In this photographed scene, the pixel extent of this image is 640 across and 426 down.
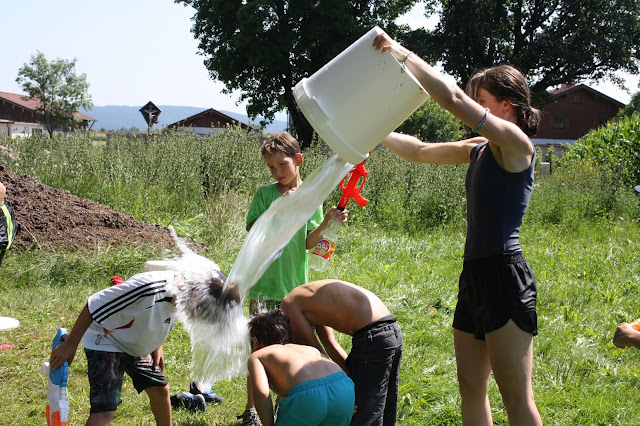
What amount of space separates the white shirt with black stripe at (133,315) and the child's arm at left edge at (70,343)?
4 centimetres

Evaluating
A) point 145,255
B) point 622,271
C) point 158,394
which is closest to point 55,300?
point 145,255

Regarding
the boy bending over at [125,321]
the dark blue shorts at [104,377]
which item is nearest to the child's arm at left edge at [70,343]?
the boy bending over at [125,321]

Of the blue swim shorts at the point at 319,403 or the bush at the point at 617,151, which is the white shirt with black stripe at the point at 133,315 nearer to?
the blue swim shorts at the point at 319,403

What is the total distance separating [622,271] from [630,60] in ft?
112

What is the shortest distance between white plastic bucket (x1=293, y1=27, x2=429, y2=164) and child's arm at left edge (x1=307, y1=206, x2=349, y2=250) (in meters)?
1.00

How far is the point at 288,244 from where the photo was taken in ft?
11.9

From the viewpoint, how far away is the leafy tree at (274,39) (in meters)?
29.8

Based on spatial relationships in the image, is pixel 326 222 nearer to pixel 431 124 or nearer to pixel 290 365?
pixel 290 365

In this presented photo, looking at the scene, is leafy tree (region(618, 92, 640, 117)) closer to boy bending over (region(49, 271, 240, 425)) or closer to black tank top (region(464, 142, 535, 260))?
black tank top (region(464, 142, 535, 260))

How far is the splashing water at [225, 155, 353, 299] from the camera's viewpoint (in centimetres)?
278

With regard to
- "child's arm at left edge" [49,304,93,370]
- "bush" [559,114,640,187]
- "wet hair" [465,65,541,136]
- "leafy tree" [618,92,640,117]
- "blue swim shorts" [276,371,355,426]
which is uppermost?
"leafy tree" [618,92,640,117]

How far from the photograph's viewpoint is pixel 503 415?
3.48 metres

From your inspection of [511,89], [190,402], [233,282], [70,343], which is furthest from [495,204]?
[190,402]

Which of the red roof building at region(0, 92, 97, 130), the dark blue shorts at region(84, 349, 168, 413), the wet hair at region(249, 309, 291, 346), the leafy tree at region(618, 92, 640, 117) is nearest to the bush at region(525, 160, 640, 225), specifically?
the wet hair at region(249, 309, 291, 346)
